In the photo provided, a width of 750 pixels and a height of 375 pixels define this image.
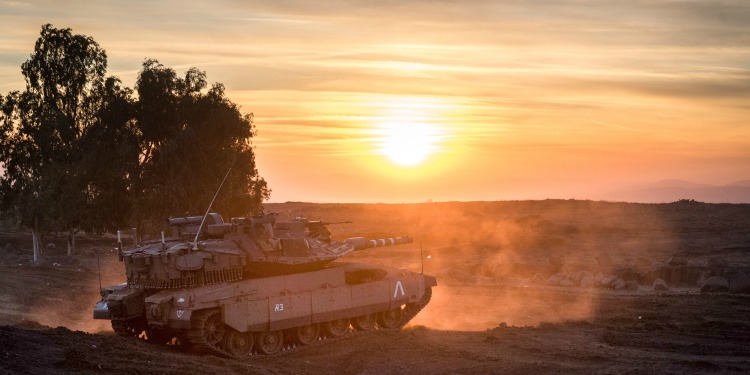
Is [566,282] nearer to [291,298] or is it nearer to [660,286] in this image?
[660,286]

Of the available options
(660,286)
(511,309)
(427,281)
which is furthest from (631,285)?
(427,281)

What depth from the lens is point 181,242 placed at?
25500 millimetres

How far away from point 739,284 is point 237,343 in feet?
79.5

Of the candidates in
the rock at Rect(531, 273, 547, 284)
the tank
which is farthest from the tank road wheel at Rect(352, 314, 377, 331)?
the rock at Rect(531, 273, 547, 284)

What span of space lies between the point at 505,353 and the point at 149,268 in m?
9.61

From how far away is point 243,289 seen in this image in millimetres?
24141

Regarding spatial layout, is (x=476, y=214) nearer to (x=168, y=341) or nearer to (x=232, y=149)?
(x=232, y=149)

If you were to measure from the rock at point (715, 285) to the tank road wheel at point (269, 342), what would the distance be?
22640 mm

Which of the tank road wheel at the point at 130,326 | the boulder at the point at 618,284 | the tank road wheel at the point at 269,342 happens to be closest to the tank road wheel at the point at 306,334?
the tank road wheel at the point at 269,342

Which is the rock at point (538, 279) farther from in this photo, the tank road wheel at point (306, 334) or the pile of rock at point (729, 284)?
the tank road wheel at point (306, 334)

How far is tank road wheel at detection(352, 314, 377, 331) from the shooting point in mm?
27641

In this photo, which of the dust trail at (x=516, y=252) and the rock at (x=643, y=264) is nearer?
the dust trail at (x=516, y=252)

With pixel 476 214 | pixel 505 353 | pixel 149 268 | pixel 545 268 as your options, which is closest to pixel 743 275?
pixel 545 268

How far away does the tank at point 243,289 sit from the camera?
23.5 m
